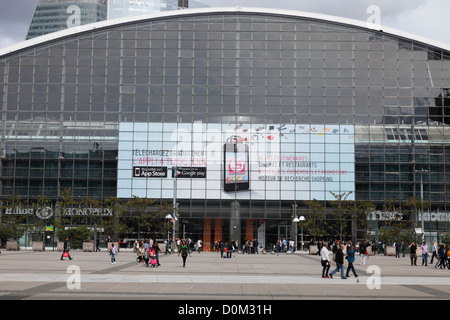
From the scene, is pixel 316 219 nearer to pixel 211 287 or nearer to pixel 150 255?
pixel 150 255

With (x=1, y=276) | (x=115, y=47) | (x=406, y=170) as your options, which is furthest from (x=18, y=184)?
(x=1, y=276)

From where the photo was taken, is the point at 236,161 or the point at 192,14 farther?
the point at 192,14

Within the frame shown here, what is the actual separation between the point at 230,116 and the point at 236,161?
5881mm

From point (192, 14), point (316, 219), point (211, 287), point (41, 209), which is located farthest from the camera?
point (192, 14)

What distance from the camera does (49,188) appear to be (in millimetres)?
77938

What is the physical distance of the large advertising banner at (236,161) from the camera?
252 ft

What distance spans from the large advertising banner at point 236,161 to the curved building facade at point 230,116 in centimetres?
17

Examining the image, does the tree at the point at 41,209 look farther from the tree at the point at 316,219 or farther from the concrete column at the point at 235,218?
the tree at the point at 316,219

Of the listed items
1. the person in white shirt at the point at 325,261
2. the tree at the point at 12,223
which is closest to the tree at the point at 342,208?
the tree at the point at 12,223

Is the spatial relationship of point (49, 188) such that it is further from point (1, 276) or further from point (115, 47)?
point (1, 276)

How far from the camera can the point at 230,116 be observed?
78.6 meters

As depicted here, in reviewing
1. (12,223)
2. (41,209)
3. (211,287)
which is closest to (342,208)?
(41,209)

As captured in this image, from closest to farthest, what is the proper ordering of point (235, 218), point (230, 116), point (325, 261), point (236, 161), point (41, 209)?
point (325, 261), point (41, 209), point (235, 218), point (236, 161), point (230, 116)
